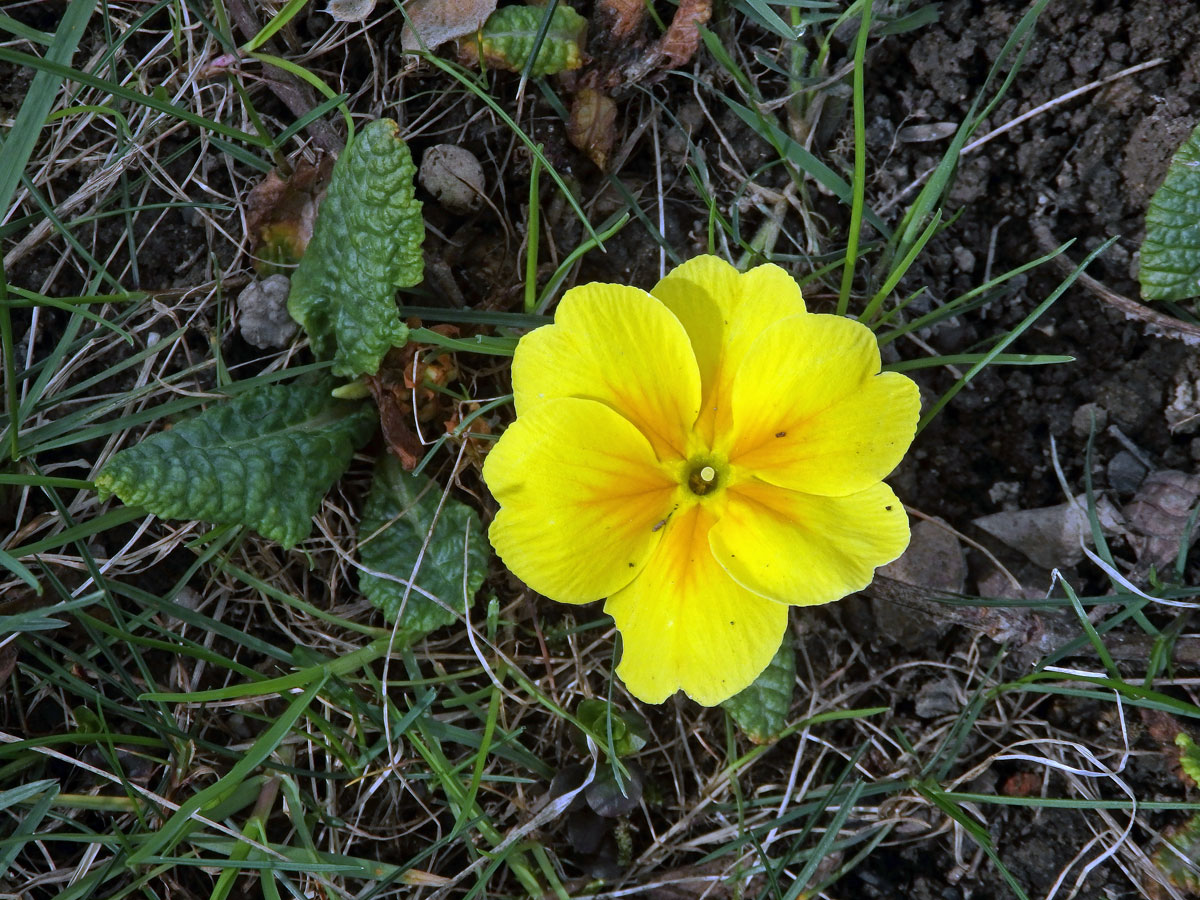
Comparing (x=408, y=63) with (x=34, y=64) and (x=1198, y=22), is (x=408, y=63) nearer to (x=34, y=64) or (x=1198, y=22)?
(x=34, y=64)

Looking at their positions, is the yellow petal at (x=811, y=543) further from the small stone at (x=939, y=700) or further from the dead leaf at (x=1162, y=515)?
the dead leaf at (x=1162, y=515)

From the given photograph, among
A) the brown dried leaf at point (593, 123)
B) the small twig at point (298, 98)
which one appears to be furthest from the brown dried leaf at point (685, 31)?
the small twig at point (298, 98)

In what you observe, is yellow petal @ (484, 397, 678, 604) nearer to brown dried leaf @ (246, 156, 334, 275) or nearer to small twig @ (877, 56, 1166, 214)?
brown dried leaf @ (246, 156, 334, 275)

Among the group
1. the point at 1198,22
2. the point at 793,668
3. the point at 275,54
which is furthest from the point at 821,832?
the point at 275,54

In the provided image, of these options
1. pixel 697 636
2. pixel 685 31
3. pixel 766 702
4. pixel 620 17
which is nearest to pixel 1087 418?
pixel 766 702

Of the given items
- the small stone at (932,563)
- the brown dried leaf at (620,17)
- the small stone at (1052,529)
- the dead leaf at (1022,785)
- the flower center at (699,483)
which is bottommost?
the dead leaf at (1022,785)

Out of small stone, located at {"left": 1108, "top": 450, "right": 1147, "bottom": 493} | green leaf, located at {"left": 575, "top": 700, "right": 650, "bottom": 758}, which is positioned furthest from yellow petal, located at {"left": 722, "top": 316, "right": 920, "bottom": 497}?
small stone, located at {"left": 1108, "top": 450, "right": 1147, "bottom": 493}

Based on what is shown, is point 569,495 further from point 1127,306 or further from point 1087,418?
point 1127,306
